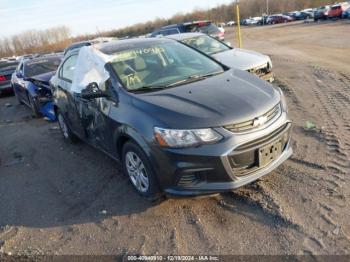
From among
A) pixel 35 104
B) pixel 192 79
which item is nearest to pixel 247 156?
pixel 192 79

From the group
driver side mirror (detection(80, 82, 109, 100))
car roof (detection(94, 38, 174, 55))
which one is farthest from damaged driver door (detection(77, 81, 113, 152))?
car roof (detection(94, 38, 174, 55))

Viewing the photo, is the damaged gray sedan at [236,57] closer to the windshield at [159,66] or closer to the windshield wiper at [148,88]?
the windshield at [159,66]

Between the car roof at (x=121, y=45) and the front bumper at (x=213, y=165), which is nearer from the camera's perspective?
the front bumper at (x=213, y=165)

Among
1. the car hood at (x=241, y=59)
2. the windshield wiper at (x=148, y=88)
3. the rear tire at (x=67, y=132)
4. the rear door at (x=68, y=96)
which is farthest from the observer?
the car hood at (x=241, y=59)

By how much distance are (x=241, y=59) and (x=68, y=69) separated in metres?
3.84

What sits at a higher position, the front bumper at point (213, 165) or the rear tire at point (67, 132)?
the front bumper at point (213, 165)

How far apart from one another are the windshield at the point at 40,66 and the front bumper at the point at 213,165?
24.6 feet

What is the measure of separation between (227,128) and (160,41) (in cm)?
237

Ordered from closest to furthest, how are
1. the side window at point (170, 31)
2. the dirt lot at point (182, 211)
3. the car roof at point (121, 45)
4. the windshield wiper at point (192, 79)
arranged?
the dirt lot at point (182, 211)
the windshield wiper at point (192, 79)
the car roof at point (121, 45)
the side window at point (170, 31)

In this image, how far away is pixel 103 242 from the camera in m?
3.36

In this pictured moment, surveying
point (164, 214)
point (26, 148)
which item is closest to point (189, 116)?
point (164, 214)

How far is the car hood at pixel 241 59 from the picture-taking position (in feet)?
24.1

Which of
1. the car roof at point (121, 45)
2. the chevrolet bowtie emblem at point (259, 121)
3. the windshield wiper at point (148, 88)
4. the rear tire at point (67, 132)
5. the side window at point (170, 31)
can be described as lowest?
the rear tire at point (67, 132)

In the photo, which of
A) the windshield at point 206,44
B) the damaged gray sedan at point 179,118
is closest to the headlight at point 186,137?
the damaged gray sedan at point 179,118
